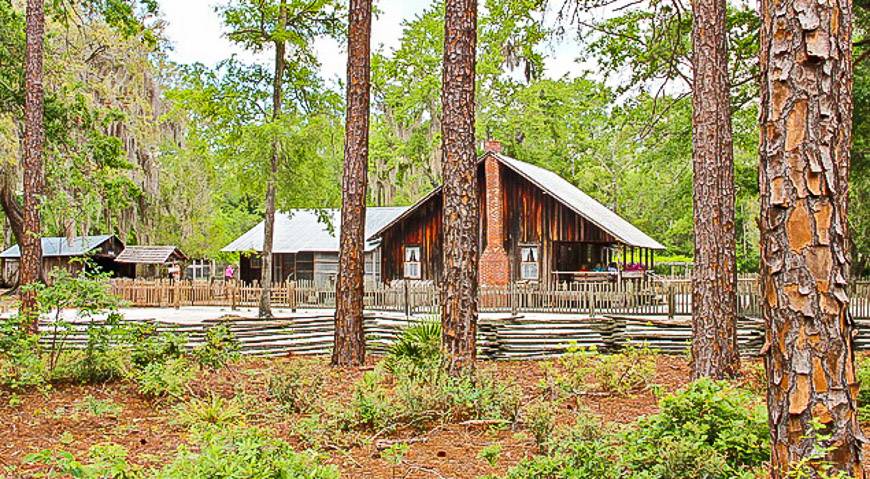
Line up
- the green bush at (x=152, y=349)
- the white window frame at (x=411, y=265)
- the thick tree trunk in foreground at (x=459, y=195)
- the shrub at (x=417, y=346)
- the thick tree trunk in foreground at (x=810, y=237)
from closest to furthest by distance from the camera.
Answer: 1. the thick tree trunk in foreground at (x=810, y=237)
2. the thick tree trunk in foreground at (x=459, y=195)
3. the green bush at (x=152, y=349)
4. the shrub at (x=417, y=346)
5. the white window frame at (x=411, y=265)

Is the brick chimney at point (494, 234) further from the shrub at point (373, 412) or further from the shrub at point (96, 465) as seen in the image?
the shrub at point (96, 465)

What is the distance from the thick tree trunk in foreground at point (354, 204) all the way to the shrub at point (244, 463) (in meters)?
6.15

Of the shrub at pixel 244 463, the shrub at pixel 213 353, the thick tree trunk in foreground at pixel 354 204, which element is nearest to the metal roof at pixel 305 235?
Answer: the thick tree trunk in foreground at pixel 354 204

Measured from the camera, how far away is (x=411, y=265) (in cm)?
3150

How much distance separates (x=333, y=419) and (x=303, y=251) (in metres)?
27.8

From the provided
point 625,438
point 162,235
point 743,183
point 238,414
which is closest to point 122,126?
point 162,235

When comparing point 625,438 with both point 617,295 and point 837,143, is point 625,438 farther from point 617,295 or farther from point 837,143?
point 617,295

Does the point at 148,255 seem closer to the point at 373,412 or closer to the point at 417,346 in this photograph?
the point at 417,346

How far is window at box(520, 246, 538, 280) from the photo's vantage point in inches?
1164

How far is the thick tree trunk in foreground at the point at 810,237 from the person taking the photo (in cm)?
329

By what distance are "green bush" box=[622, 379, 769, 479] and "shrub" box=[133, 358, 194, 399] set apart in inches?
184

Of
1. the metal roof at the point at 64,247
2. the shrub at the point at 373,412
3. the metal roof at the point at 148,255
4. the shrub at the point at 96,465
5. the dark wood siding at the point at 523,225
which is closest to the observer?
the shrub at the point at 96,465

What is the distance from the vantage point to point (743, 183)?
20.0m

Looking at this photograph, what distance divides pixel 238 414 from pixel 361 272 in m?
4.38
